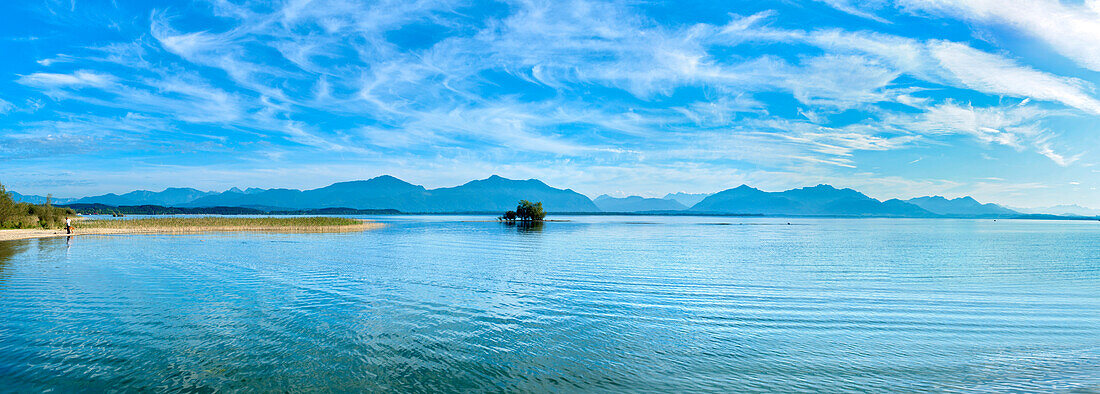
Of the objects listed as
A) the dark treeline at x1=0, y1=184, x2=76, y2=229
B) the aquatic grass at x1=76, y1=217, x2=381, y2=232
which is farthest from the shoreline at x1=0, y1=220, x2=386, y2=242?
the dark treeline at x1=0, y1=184, x2=76, y2=229

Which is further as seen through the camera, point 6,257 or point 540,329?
point 6,257

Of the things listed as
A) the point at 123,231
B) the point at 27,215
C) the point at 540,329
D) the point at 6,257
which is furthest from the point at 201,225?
the point at 540,329

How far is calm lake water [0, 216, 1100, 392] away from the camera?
11.9 metres

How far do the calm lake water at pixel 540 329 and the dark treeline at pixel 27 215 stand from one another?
48.6 m

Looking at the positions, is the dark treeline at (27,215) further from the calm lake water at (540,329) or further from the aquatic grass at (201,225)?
the calm lake water at (540,329)

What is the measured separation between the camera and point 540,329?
16.8m

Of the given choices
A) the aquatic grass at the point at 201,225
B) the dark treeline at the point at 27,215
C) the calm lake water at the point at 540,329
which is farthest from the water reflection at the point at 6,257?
the aquatic grass at the point at 201,225

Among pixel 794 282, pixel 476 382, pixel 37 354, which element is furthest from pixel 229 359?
pixel 794 282

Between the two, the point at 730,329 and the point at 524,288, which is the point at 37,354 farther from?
the point at 730,329

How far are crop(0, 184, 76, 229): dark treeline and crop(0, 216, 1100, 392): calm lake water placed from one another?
1913 inches

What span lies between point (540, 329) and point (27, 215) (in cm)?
8894

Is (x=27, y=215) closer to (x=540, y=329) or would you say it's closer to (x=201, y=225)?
(x=201, y=225)

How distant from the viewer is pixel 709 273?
106 ft

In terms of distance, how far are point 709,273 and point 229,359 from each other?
26.0m
